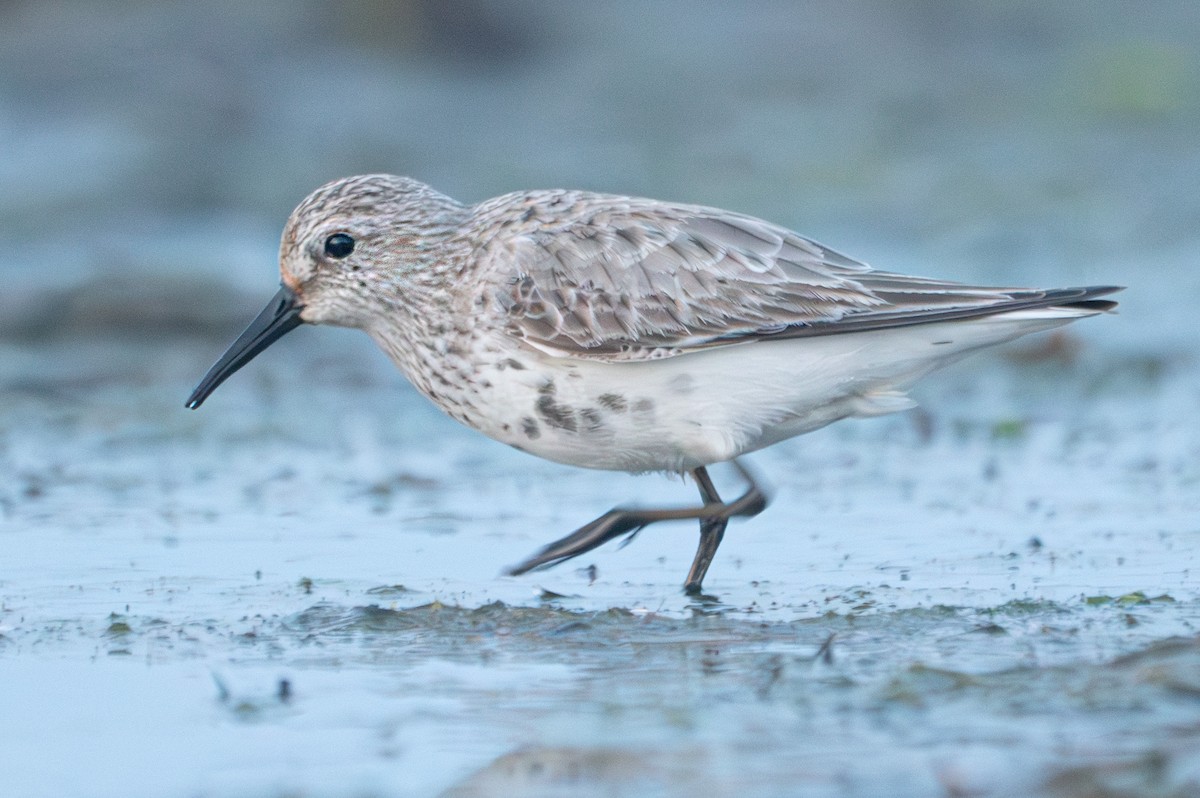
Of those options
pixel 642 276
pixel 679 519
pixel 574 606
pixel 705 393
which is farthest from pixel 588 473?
pixel 574 606

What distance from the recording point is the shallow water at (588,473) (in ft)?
14.4

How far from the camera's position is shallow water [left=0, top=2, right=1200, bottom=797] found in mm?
4383

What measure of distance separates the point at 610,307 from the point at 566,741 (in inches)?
86.1

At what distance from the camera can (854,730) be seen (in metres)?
4.32

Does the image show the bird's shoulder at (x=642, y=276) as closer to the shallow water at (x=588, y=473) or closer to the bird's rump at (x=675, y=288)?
the bird's rump at (x=675, y=288)

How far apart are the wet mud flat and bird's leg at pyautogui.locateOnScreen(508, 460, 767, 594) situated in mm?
122

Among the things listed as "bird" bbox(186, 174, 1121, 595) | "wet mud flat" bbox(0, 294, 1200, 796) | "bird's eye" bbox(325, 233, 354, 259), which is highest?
"bird's eye" bbox(325, 233, 354, 259)

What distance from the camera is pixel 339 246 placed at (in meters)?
6.57

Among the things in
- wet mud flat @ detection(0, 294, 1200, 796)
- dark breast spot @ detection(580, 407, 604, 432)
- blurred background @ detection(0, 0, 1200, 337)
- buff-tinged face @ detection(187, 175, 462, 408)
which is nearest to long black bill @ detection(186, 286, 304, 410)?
buff-tinged face @ detection(187, 175, 462, 408)

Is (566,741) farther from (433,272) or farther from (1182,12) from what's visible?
(1182,12)

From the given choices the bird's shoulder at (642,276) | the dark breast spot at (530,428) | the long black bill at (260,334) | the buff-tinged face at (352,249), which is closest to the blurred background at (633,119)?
the long black bill at (260,334)

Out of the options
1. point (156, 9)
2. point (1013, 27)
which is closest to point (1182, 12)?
point (1013, 27)

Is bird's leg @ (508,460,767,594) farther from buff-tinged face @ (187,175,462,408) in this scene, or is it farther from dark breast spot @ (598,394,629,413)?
buff-tinged face @ (187,175,462,408)

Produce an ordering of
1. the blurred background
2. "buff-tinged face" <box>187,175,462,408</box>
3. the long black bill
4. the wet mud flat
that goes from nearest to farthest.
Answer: the wet mud flat, "buff-tinged face" <box>187,175,462,408</box>, the long black bill, the blurred background
